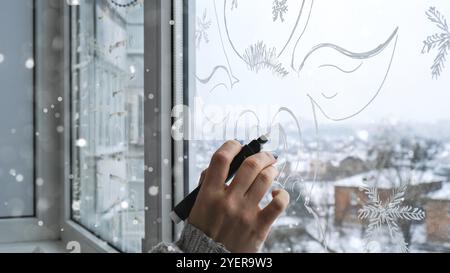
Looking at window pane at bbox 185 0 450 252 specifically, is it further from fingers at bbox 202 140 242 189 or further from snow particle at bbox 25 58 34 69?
snow particle at bbox 25 58 34 69

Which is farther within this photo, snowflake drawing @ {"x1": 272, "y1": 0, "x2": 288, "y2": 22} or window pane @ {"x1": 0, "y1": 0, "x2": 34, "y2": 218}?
window pane @ {"x1": 0, "y1": 0, "x2": 34, "y2": 218}

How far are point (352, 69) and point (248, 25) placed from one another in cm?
24

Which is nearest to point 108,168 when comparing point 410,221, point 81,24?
point 81,24

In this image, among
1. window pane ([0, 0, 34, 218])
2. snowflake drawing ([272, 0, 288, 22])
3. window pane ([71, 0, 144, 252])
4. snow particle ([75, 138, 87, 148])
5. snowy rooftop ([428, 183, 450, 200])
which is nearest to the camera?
snowy rooftop ([428, 183, 450, 200])

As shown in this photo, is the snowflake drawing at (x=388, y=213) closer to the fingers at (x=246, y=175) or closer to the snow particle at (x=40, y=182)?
the fingers at (x=246, y=175)

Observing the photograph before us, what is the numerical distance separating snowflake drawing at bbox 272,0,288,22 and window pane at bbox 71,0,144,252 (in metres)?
0.45

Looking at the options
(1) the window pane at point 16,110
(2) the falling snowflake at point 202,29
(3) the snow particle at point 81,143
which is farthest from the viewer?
(1) the window pane at point 16,110

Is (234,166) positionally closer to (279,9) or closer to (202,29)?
(279,9)

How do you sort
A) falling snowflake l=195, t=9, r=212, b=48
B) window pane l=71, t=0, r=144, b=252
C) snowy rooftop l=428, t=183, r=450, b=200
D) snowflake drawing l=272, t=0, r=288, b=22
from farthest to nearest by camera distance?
1. window pane l=71, t=0, r=144, b=252
2. falling snowflake l=195, t=9, r=212, b=48
3. snowflake drawing l=272, t=0, r=288, b=22
4. snowy rooftop l=428, t=183, r=450, b=200

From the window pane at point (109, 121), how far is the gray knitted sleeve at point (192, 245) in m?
0.58

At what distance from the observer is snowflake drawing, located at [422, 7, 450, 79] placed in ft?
1.63

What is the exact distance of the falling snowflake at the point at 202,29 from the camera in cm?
90

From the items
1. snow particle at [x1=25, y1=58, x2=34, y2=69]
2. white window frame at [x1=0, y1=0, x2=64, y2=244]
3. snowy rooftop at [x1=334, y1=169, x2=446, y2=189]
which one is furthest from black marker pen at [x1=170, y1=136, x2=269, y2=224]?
snow particle at [x1=25, y1=58, x2=34, y2=69]

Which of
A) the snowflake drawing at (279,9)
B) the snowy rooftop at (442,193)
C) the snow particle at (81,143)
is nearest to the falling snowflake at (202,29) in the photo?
the snowflake drawing at (279,9)
